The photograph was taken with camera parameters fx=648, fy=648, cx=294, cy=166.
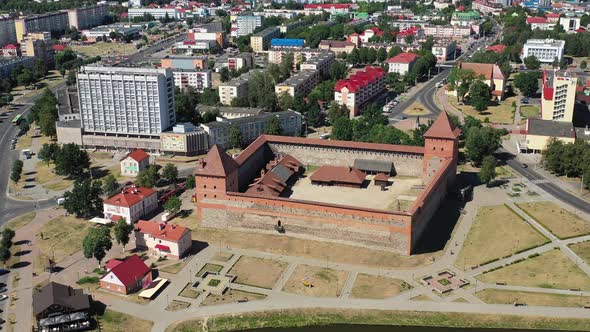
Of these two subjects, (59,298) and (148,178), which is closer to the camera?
(59,298)

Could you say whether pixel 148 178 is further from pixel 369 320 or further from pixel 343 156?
pixel 369 320

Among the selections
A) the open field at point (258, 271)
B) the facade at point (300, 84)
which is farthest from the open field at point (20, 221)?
the facade at point (300, 84)

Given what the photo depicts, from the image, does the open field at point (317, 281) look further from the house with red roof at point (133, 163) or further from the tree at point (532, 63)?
the tree at point (532, 63)

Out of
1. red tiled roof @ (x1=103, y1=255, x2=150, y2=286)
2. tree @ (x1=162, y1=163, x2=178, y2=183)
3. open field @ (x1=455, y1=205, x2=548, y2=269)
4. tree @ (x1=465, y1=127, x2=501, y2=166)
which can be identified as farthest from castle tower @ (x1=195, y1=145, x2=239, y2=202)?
tree @ (x1=465, y1=127, x2=501, y2=166)

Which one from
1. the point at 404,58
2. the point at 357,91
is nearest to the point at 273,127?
the point at 357,91

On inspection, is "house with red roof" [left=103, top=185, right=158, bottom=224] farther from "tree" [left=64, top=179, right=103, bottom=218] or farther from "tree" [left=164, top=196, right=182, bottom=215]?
"tree" [left=164, top=196, right=182, bottom=215]
